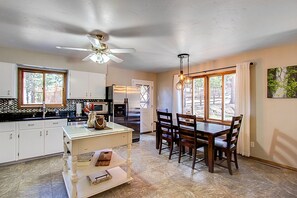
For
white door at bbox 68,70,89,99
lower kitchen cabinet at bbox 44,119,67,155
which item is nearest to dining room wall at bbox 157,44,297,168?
white door at bbox 68,70,89,99

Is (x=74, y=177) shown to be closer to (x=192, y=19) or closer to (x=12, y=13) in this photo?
(x=12, y=13)

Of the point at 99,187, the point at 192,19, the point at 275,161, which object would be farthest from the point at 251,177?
the point at 192,19

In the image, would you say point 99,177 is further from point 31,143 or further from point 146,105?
point 146,105

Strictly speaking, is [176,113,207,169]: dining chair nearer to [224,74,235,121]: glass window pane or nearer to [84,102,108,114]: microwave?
[224,74,235,121]: glass window pane

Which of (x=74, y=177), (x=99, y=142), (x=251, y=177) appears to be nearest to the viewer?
(x=74, y=177)

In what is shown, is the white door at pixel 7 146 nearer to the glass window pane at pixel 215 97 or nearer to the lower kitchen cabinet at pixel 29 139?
the lower kitchen cabinet at pixel 29 139

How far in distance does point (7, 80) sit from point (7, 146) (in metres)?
1.31

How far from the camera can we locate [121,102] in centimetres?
440

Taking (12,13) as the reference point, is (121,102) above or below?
below

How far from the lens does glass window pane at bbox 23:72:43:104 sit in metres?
3.58

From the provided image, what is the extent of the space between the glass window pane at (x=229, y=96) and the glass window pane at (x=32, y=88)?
15.1 feet

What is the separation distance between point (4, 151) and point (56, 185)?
151 centimetres

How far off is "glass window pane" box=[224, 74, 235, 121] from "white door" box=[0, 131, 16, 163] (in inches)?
185

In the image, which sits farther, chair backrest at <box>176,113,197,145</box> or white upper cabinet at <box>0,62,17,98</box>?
white upper cabinet at <box>0,62,17,98</box>
